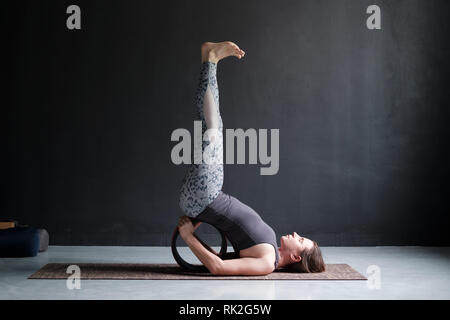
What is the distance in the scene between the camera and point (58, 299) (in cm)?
315

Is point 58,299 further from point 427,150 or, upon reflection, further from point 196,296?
point 427,150

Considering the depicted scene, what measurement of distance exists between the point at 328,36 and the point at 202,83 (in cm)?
205

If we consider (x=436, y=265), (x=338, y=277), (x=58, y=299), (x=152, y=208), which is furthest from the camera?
(x=152, y=208)

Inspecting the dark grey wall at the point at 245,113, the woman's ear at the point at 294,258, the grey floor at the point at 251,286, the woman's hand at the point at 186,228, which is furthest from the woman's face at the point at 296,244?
the dark grey wall at the point at 245,113

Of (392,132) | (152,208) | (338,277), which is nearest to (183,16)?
(152,208)

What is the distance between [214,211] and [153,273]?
57cm

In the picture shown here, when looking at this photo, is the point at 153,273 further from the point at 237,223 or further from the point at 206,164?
the point at 206,164

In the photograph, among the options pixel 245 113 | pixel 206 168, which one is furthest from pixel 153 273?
pixel 245 113

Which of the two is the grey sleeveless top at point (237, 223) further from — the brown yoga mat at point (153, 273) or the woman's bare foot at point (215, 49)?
the woman's bare foot at point (215, 49)

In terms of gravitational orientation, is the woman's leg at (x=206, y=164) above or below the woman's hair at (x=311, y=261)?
above

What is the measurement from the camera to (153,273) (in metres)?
3.98

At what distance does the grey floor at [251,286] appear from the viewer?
10.8 feet

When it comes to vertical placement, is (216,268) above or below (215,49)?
below

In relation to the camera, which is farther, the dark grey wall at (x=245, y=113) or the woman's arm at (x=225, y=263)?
the dark grey wall at (x=245, y=113)
